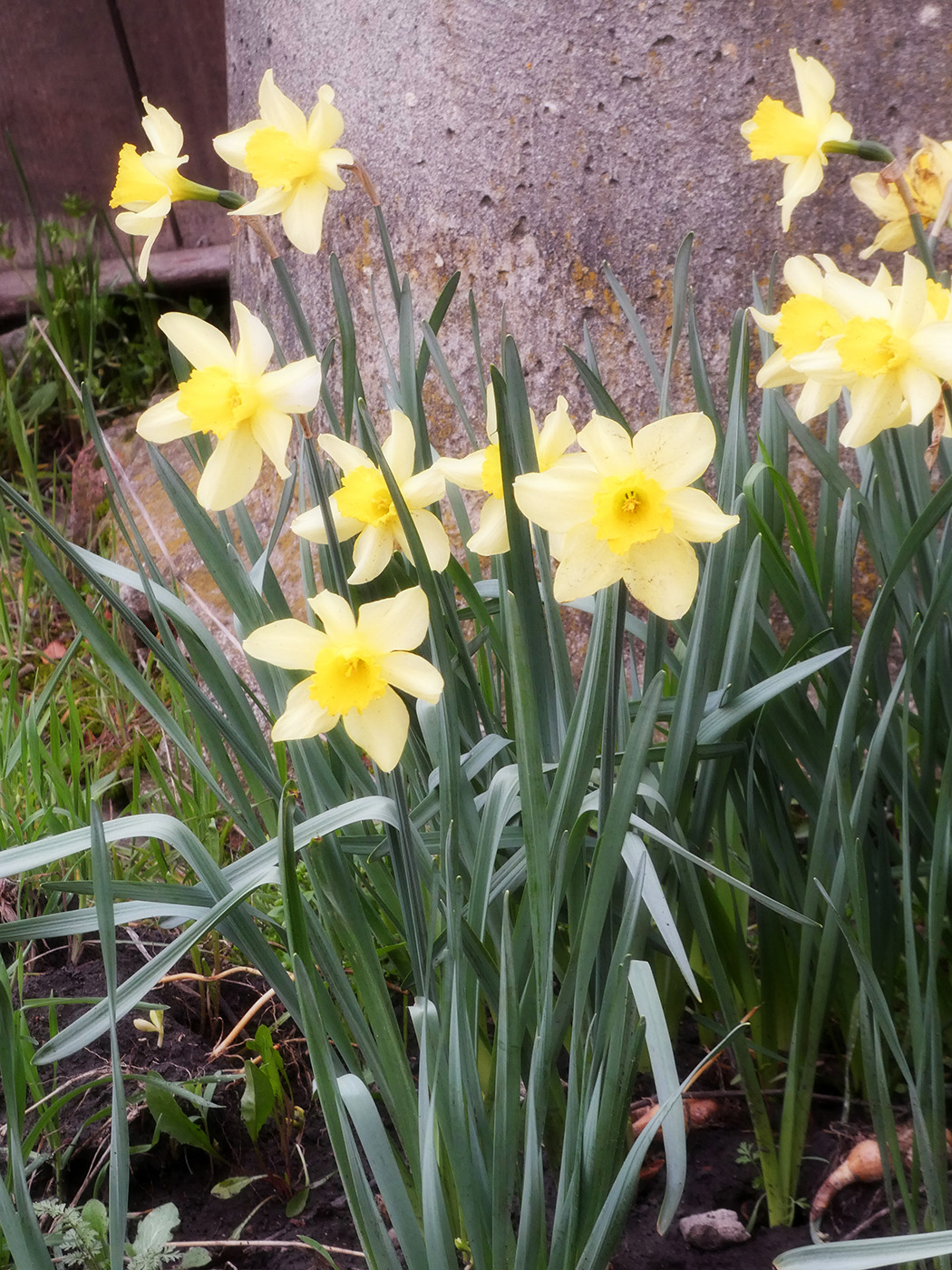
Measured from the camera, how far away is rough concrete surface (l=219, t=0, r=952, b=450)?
157 centimetres

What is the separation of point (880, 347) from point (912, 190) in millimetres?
346

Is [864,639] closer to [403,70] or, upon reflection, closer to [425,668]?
[425,668]

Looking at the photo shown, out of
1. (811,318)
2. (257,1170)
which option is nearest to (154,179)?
(811,318)

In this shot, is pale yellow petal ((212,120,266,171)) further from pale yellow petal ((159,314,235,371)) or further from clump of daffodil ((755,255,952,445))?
clump of daffodil ((755,255,952,445))

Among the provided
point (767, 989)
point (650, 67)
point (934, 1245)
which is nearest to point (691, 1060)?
point (767, 989)

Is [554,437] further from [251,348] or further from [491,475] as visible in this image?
[251,348]

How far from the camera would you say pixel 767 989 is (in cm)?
108

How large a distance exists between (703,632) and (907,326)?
0.90 feet

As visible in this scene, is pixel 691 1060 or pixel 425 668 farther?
pixel 691 1060

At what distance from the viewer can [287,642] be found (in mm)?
702

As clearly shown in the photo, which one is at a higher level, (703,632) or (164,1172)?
(703,632)

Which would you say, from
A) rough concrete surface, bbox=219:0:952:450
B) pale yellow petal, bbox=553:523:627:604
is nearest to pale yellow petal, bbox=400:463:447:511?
pale yellow petal, bbox=553:523:627:604

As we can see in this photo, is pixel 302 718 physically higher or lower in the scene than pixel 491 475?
lower

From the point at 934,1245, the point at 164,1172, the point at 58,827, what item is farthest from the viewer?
the point at 58,827
